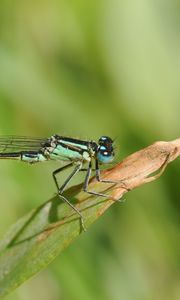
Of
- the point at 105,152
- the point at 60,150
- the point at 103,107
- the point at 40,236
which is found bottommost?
the point at 40,236

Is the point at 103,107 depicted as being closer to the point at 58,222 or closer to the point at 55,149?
the point at 55,149

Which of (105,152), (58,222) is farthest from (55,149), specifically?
(58,222)

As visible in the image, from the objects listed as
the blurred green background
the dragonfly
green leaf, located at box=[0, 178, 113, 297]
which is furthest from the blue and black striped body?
green leaf, located at box=[0, 178, 113, 297]

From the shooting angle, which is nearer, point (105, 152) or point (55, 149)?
point (105, 152)

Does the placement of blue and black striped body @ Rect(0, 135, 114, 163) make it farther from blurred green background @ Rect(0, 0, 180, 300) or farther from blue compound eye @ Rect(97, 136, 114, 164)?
blurred green background @ Rect(0, 0, 180, 300)

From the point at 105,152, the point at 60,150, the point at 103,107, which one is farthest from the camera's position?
the point at 103,107

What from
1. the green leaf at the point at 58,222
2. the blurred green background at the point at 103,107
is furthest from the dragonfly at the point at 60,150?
the green leaf at the point at 58,222

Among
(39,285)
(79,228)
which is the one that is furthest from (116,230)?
(79,228)
